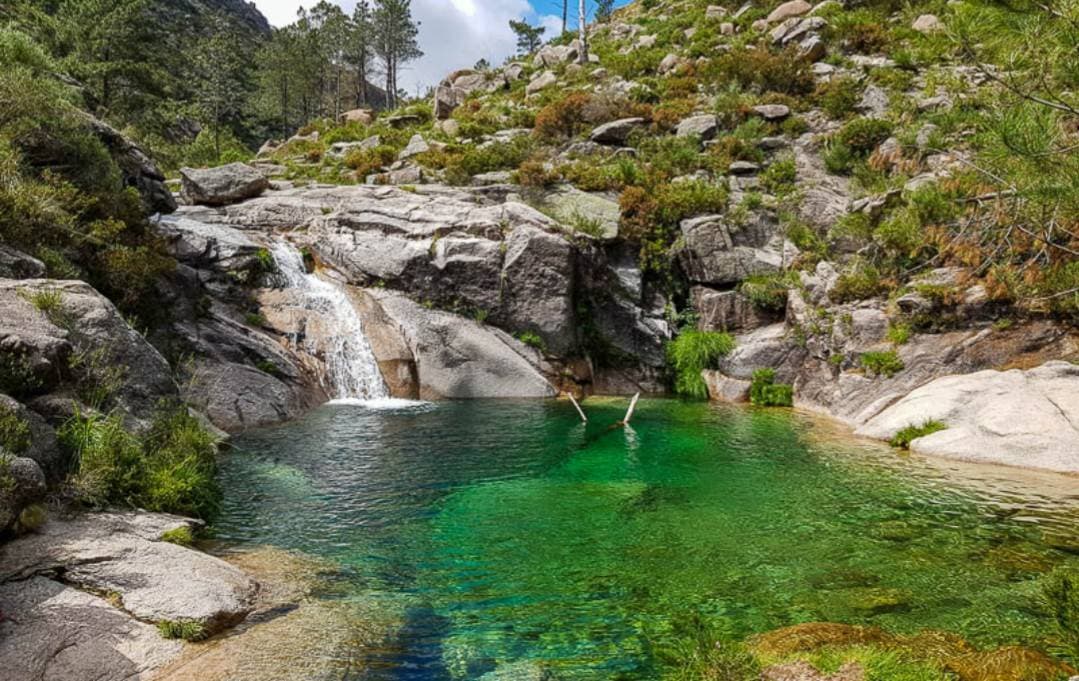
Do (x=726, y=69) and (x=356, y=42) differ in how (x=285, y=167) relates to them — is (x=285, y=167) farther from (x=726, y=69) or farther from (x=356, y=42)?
(x=356, y=42)

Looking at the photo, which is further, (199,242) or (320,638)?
(199,242)

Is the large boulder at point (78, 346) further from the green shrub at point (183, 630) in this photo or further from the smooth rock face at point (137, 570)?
the green shrub at point (183, 630)

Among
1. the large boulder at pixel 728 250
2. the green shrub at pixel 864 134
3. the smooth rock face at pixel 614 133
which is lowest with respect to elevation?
the large boulder at pixel 728 250

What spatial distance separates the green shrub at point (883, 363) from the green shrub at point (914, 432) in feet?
12.9

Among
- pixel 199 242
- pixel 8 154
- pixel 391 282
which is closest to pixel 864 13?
pixel 391 282

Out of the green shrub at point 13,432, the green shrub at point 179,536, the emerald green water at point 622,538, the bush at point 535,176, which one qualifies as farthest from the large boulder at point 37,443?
the bush at point 535,176

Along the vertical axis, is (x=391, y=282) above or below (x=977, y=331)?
above

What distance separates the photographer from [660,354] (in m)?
24.3

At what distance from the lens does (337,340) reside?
20734mm

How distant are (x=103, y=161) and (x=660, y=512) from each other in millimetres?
17577

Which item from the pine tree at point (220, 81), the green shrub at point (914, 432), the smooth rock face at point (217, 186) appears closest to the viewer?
the green shrub at point (914, 432)

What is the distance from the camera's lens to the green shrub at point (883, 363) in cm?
1753

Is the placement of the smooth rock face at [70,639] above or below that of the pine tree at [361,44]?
below

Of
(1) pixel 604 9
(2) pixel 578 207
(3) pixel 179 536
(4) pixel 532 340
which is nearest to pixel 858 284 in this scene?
(4) pixel 532 340
